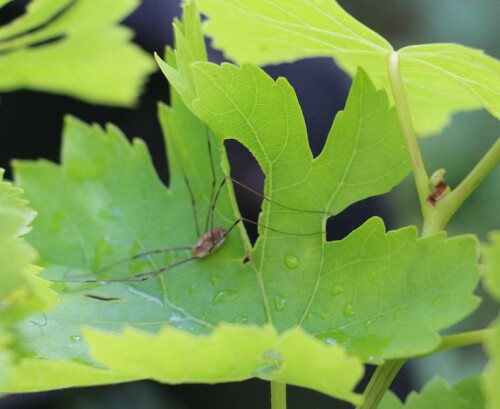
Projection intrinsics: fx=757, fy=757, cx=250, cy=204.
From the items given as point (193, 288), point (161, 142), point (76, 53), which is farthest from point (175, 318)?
point (161, 142)

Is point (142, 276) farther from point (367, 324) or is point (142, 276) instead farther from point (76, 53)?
point (76, 53)

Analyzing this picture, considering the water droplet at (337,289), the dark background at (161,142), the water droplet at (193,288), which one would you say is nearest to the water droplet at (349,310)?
the water droplet at (337,289)

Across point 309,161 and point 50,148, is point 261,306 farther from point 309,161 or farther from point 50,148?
point 50,148

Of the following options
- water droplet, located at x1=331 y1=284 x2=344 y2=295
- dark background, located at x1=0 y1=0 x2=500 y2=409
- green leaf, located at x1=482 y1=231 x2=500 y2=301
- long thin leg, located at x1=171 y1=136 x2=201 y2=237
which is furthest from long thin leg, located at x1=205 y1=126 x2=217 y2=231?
dark background, located at x1=0 y1=0 x2=500 y2=409

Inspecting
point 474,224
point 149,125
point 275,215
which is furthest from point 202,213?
point 474,224

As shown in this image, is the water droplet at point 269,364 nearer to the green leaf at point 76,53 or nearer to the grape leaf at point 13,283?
the grape leaf at point 13,283

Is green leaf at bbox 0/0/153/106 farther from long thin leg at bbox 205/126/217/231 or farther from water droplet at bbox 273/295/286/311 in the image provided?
water droplet at bbox 273/295/286/311
